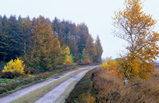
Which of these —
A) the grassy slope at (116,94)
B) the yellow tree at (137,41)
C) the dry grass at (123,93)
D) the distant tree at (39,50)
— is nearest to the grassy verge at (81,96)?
the grassy slope at (116,94)

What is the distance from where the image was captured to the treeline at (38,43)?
22125 millimetres

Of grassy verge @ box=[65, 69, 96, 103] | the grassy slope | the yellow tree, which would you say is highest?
the yellow tree

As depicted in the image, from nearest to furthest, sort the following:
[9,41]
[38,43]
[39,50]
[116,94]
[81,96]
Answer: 1. [116,94]
2. [81,96]
3. [39,50]
4. [38,43]
5. [9,41]

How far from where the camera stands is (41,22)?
24062 mm

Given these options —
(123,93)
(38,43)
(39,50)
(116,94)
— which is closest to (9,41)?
(38,43)

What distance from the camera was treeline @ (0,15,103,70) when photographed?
22125 mm

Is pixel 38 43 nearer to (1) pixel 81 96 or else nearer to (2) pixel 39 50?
(2) pixel 39 50

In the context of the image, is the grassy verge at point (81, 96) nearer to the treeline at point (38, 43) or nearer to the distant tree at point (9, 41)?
the treeline at point (38, 43)

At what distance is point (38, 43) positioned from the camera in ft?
72.4

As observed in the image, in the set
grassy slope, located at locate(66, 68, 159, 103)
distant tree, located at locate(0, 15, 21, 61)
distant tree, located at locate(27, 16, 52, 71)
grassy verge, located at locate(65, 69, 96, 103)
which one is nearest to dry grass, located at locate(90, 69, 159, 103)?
grassy slope, located at locate(66, 68, 159, 103)

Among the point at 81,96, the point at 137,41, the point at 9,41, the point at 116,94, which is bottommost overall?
the point at 81,96

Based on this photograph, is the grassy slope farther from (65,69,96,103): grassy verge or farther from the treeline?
the treeline

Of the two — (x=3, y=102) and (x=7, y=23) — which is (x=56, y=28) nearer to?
(x=7, y=23)

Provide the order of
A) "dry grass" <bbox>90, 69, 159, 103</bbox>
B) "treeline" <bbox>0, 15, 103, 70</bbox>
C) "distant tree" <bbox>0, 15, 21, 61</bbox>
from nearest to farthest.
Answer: "dry grass" <bbox>90, 69, 159, 103</bbox> → "treeline" <bbox>0, 15, 103, 70</bbox> → "distant tree" <bbox>0, 15, 21, 61</bbox>
